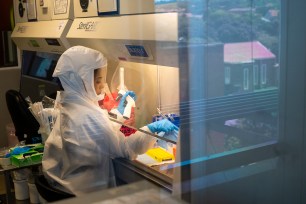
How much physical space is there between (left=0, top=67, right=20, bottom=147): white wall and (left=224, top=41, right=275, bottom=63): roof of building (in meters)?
3.53

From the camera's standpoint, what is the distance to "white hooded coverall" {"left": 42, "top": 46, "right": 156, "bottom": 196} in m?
2.01

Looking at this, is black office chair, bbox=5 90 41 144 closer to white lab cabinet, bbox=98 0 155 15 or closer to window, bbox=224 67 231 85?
white lab cabinet, bbox=98 0 155 15

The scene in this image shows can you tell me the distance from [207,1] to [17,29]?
9.55 ft

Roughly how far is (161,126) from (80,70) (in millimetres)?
694

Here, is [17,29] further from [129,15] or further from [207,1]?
[207,1]

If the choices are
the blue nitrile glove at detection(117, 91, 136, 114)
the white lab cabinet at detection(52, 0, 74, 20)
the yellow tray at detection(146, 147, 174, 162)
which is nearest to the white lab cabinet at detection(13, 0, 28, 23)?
the white lab cabinet at detection(52, 0, 74, 20)

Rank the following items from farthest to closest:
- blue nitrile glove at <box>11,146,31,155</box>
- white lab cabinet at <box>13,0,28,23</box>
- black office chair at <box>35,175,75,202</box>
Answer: white lab cabinet at <box>13,0,28,23</box> → blue nitrile glove at <box>11,146,31,155</box> → black office chair at <box>35,175,75,202</box>

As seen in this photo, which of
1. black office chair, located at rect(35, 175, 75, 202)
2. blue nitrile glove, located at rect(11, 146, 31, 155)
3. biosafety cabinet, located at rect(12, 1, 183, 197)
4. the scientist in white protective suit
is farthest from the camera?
blue nitrile glove, located at rect(11, 146, 31, 155)

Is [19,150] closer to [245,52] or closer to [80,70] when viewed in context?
[80,70]

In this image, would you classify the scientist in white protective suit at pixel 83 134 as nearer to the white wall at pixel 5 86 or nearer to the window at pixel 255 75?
the window at pixel 255 75

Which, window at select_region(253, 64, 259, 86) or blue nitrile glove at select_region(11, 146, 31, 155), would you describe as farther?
blue nitrile glove at select_region(11, 146, 31, 155)

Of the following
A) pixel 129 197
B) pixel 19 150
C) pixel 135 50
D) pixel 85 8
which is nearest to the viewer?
pixel 129 197

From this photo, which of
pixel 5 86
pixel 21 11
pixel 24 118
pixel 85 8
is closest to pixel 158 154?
pixel 85 8

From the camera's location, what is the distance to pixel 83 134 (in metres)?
2.02
